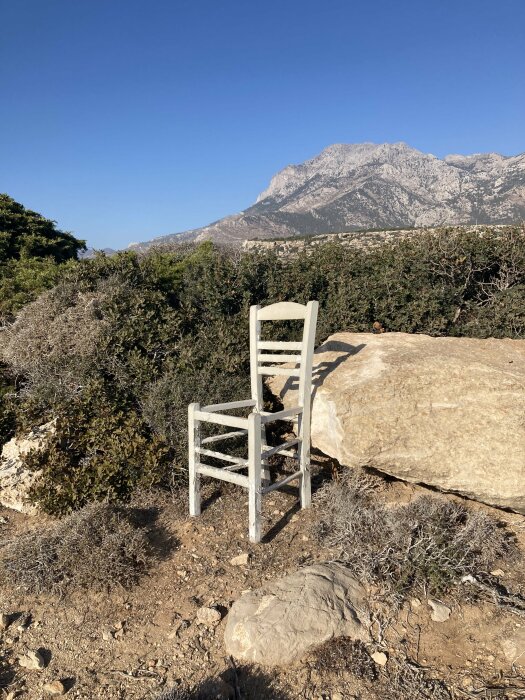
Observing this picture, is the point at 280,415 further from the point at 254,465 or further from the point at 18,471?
the point at 18,471

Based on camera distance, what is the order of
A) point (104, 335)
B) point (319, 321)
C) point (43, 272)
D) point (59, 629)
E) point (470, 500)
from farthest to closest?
point (43, 272) < point (319, 321) < point (104, 335) < point (470, 500) < point (59, 629)

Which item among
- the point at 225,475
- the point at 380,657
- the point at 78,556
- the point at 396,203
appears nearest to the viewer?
the point at 380,657

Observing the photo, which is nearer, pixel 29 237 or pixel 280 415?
pixel 280 415

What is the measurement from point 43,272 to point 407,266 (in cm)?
570

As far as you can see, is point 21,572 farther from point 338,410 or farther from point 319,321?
point 319,321

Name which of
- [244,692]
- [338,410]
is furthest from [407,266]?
[244,692]

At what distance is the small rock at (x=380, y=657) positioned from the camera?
101 inches

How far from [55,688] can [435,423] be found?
307cm

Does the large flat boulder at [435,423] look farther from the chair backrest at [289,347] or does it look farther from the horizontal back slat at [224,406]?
the horizontal back slat at [224,406]

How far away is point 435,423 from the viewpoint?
3.78 metres

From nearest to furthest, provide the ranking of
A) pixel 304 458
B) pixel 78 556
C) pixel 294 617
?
pixel 294 617 < pixel 78 556 < pixel 304 458

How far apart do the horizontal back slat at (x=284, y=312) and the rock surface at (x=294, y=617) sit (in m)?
2.06

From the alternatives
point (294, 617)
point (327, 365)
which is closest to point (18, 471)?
point (294, 617)

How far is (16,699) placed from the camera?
95.1 inches
